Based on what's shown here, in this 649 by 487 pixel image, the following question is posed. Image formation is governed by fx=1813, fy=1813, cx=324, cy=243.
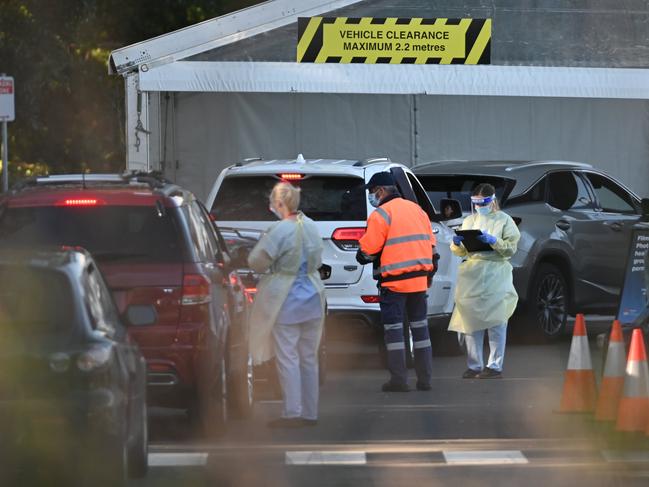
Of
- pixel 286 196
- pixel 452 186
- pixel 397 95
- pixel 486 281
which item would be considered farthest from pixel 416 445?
pixel 397 95

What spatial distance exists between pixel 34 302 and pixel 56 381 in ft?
1.52

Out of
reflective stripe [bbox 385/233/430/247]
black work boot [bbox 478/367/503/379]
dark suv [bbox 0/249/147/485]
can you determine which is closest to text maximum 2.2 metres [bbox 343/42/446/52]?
black work boot [bbox 478/367/503/379]

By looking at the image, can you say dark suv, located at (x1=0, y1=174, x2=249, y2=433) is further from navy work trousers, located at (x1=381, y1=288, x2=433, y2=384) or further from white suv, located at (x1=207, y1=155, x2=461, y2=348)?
white suv, located at (x1=207, y1=155, x2=461, y2=348)

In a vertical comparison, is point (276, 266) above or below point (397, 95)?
below

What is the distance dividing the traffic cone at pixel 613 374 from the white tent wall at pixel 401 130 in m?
9.73

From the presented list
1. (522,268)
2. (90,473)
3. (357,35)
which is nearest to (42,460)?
(90,473)

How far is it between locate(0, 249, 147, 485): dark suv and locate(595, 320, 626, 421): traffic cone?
14.4ft

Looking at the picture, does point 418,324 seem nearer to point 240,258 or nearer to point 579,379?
point 579,379

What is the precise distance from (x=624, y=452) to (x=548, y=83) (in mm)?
10808

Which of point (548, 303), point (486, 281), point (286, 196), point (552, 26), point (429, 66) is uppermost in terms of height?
point (552, 26)

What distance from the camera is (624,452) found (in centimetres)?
1048

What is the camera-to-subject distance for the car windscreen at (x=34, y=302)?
301 inches

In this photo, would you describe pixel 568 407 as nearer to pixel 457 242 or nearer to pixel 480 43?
pixel 457 242

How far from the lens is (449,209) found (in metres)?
16.6
